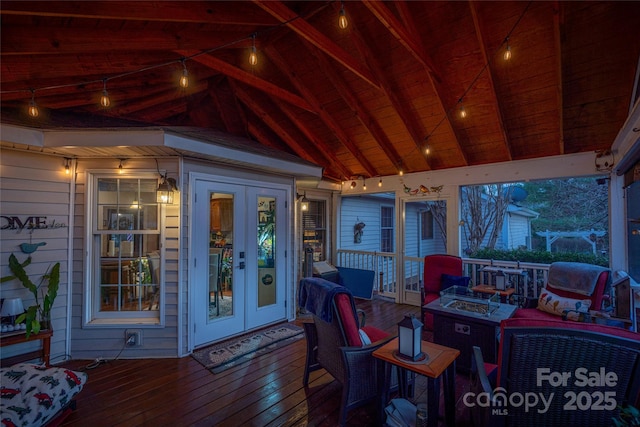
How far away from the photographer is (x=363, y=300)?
21.9ft

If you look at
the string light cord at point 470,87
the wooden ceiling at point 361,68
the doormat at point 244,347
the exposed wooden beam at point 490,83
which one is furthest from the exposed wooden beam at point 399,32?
the doormat at point 244,347

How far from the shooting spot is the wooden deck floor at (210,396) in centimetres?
255

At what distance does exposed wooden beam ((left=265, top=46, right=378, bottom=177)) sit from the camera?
15.0ft

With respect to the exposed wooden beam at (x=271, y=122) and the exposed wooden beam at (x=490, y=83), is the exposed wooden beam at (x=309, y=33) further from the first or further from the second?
the exposed wooden beam at (x=271, y=122)

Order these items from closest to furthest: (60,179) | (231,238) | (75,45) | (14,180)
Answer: (75,45)
(14,180)
(60,179)
(231,238)

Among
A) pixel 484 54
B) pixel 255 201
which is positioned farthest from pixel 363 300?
pixel 484 54

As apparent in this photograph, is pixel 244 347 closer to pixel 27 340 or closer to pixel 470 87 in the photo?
pixel 27 340

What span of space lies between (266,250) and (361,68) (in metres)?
3.14

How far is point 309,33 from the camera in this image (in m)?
3.33

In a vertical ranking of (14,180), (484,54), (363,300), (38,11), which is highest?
(484,54)

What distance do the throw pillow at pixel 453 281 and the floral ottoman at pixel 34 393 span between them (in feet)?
16.0

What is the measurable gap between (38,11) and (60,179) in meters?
1.94

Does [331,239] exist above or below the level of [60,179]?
below

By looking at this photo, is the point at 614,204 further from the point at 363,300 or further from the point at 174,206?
the point at 174,206
